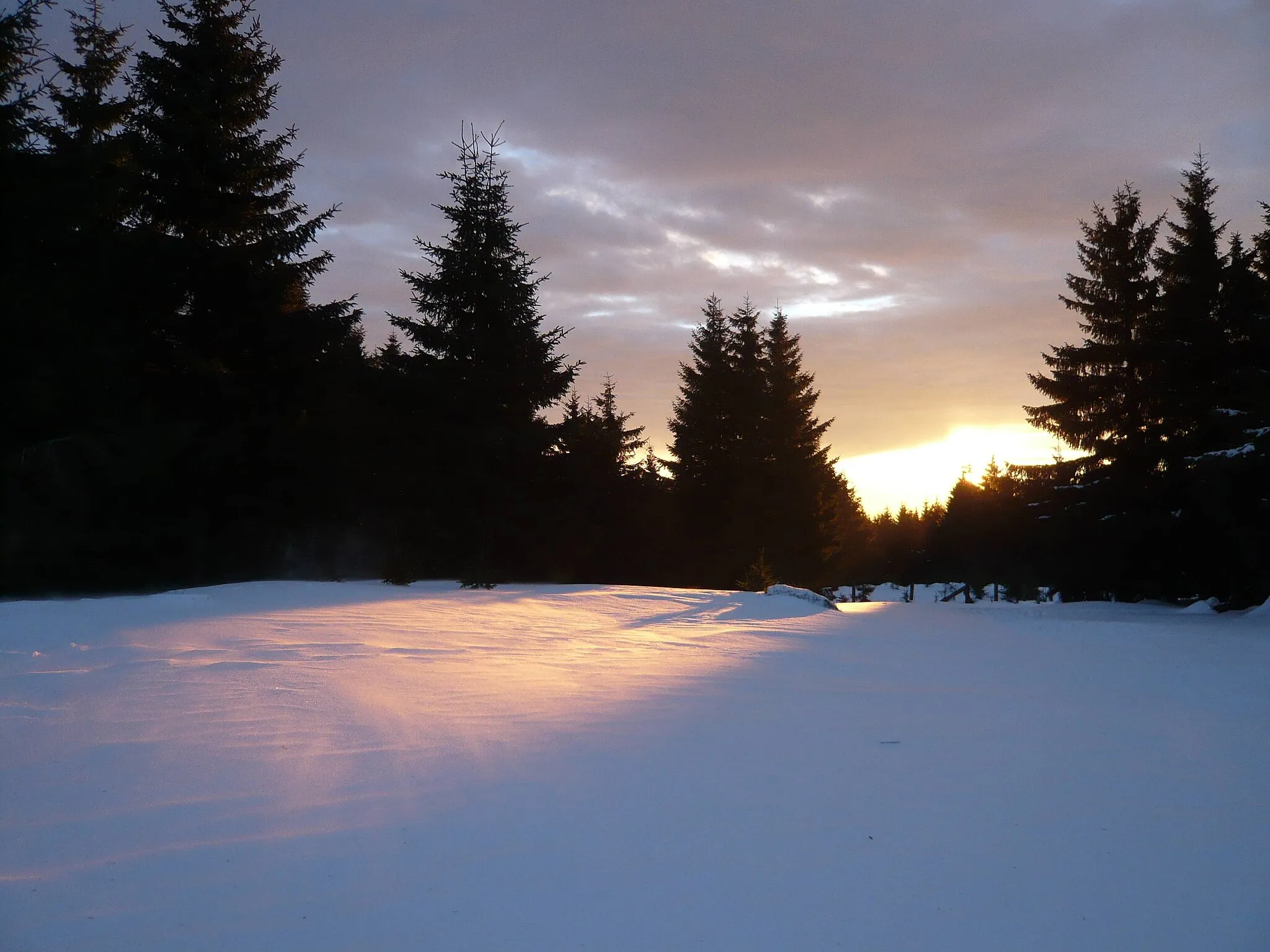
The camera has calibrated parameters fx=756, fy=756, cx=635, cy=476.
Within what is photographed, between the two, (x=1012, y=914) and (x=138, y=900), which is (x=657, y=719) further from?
(x=138, y=900)

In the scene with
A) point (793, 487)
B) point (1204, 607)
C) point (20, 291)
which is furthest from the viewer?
point (793, 487)

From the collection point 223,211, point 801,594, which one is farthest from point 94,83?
point 801,594

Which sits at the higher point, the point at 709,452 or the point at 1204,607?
the point at 709,452

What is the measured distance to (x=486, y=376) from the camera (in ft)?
66.7

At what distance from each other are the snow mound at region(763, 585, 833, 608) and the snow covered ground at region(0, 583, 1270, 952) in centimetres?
935

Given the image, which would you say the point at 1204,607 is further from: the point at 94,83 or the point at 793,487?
the point at 94,83

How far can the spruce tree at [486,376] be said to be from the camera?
20281 mm

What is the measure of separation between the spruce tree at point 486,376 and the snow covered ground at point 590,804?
40.6ft

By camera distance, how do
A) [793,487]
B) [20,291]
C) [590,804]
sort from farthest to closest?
[793,487], [20,291], [590,804]

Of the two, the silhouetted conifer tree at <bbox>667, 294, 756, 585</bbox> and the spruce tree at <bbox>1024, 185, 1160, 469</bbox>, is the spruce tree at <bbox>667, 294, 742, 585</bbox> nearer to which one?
the silhouetted conifer tree at <bbox>667, 294, 756, 585</bbox>

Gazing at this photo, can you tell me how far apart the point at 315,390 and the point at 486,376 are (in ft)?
14.0

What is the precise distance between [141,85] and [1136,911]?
78.0 ft

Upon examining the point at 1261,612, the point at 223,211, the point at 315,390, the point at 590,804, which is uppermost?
the point at 223,211

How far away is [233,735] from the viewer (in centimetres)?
462
